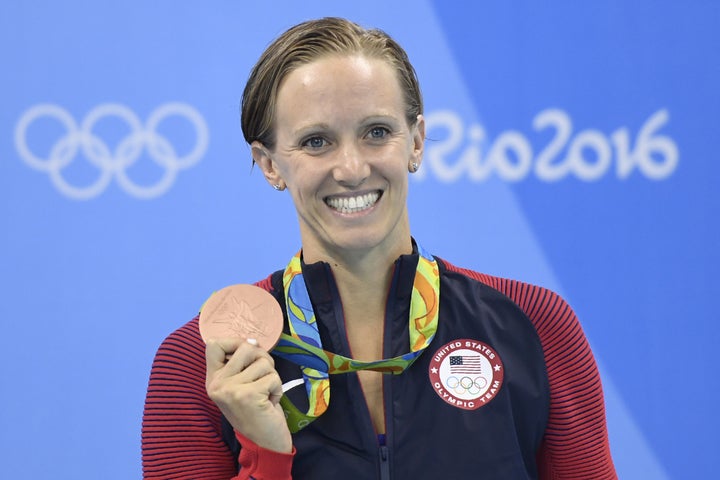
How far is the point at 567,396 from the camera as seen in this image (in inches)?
54.8

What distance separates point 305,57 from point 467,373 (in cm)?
48

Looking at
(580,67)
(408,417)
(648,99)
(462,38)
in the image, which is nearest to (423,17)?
(462,38)

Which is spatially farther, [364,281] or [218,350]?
[364,281]

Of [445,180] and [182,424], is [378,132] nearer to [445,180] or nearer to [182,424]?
[182,424]

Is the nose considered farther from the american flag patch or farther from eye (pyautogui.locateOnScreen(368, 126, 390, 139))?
the american flag patch

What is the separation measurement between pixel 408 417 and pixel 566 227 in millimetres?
1201

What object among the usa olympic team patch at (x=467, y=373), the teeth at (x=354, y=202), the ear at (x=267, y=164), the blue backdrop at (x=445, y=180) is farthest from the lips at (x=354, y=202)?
the blue backdrop at (x=445, y=180)

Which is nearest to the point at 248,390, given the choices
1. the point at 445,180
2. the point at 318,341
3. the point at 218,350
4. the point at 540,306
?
the point at 218,350

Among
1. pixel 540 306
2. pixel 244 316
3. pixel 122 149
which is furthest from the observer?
Answer: pixel 122 149

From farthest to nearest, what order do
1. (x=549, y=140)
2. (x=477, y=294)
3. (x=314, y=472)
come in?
(x=549, y=140), (x=477, y=294), (x=314, y=472)

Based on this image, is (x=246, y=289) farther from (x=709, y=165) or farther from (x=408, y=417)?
(x=709, y=165)

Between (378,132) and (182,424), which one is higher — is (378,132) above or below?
above

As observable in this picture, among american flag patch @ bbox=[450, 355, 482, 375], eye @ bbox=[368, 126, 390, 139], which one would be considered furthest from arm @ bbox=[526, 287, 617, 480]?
eye @ bbox=[368, 126, 390, 139]

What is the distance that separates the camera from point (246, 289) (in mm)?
1348
